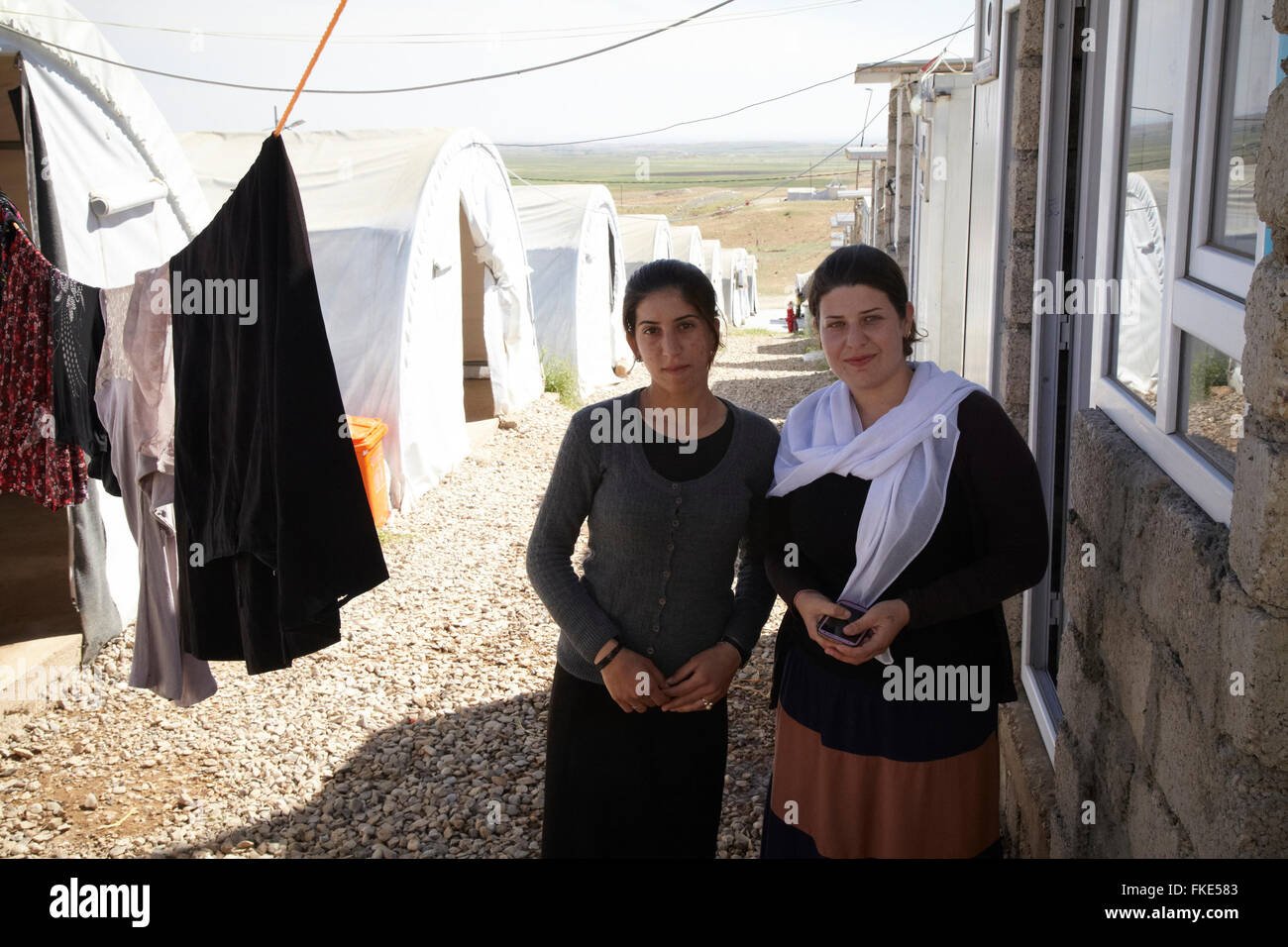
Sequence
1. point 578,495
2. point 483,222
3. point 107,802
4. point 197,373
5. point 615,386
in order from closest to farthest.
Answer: point 578,495 → point 197,373 → point 107,802 → point 483,222 → point 615,386

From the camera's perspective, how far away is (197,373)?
3316mm

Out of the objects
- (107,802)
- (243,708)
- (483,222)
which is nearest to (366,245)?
(483,222)

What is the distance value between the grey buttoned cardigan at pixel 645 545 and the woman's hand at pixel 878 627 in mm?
395

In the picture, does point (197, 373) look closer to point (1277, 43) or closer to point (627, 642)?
point (627, 642)

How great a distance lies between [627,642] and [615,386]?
13625mm

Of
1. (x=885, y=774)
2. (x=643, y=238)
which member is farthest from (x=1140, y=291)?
(x=643, y=238)

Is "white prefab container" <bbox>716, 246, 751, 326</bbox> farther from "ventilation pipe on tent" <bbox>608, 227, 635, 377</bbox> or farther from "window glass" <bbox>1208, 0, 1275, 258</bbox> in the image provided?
"window glass" <bbox>1208, 0, 1275, 258</bbox>

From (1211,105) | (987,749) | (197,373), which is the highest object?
(1211,105)

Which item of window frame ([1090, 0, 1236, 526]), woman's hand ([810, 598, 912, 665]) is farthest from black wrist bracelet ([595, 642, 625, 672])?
window frame ([1090, 0, 1236, 526])

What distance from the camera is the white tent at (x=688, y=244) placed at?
24.9 metres

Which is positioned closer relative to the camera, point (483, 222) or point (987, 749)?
point (987, 749)

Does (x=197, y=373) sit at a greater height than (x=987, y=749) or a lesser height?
greater

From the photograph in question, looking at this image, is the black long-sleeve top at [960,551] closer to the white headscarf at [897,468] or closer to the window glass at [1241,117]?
the white headscarf at [897,468]

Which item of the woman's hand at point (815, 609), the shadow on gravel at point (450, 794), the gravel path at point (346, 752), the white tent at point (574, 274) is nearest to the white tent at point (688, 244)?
the white tent at point (574, 274)
